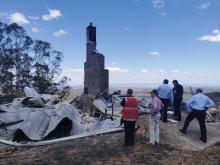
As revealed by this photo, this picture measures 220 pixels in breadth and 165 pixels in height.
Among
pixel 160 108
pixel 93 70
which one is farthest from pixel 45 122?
pixel 93 70

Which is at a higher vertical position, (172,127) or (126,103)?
(126,103)

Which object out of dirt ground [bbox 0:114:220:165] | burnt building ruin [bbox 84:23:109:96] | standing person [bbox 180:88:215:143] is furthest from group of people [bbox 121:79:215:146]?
burnt building ruin [bbox 84:23:109:96]

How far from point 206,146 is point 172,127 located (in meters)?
1.71

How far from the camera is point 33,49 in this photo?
26.0 meters

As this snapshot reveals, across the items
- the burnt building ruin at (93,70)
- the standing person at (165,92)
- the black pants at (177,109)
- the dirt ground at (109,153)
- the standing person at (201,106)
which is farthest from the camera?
the burnt building ruin at (93,70)

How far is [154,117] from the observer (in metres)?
8.30

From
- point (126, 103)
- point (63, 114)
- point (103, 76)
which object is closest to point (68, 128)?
point (63, 114)

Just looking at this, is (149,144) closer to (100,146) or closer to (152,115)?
(152,115)

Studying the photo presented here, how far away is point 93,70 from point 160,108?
11.5 meters

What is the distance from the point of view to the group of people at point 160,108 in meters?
8.21

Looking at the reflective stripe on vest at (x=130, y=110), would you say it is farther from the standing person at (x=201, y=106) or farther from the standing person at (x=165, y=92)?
the standing person at (x=165, y=92)

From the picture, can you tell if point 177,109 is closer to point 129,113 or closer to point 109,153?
point 129,113

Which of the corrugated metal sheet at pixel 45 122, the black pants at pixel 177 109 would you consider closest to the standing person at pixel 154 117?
the black pants at pixel 177 109

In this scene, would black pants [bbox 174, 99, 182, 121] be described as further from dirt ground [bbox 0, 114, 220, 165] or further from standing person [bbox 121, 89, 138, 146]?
standing person [bbox 121, 89, 138, 146]
